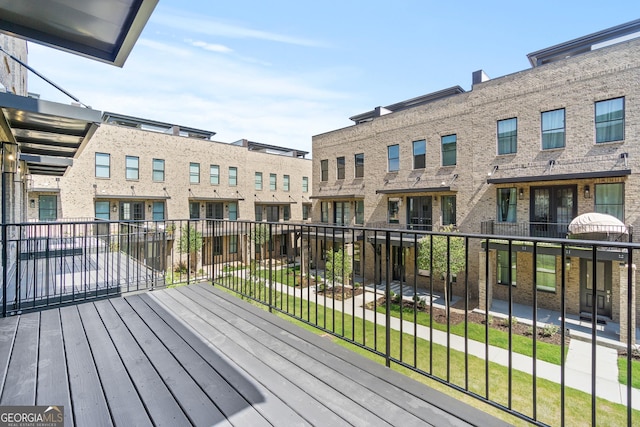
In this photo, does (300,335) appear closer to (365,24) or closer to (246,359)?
(246,359)

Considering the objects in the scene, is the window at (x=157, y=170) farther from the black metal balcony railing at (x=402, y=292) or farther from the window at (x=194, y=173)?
the black metal balcony railing at (x=402, y=292)

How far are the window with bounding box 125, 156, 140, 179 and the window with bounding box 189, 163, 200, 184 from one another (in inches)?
121

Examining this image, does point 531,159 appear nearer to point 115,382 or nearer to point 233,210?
point 115,382

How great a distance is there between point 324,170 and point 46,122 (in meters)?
16.2

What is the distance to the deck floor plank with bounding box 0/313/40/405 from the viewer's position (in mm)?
1765

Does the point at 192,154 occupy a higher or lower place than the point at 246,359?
higher

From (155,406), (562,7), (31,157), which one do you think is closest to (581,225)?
(562,7)

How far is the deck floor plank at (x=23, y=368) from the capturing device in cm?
176

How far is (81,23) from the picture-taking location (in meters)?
2.46

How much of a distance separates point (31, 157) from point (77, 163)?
1064 centimetres

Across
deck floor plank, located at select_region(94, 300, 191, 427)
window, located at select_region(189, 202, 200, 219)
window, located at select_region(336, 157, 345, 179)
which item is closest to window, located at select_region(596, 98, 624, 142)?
window, located at select_region(336, 157, 345, 179)

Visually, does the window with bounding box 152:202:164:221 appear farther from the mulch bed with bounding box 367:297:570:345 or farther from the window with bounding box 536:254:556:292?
the window with bounding box 536:254:556:292

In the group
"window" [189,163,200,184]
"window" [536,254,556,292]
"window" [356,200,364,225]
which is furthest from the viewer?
"window" [189,163,200,184]

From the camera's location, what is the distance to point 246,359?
2.28 meters
